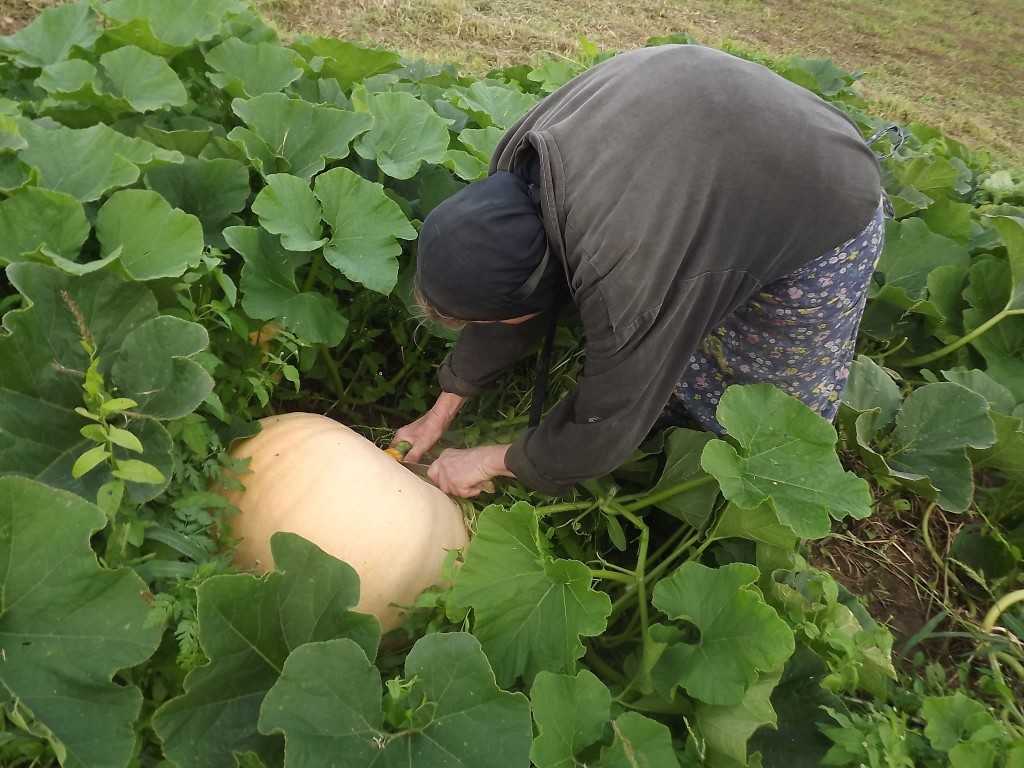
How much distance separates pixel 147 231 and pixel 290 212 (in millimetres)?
366

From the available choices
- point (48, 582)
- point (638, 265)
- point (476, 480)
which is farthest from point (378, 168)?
point (48, 582)

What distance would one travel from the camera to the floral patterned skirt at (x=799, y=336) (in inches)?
72.6

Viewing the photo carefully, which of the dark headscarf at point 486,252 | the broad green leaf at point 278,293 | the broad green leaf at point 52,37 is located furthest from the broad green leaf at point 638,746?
the broad green leaf at point 52,37

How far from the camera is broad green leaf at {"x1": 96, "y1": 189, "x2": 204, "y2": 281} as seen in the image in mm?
1640

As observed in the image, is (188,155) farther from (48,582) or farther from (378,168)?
(48,582)

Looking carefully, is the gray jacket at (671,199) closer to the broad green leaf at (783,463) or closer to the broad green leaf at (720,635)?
the broad green leaf at (783,463)

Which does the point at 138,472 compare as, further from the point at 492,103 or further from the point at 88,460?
the point at 492,103

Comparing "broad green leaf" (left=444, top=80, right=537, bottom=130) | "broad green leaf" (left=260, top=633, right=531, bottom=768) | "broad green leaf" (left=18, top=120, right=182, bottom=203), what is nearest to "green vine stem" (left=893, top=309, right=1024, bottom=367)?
"broad green leaf" (left=444, top=80, right=537, bottom=130)

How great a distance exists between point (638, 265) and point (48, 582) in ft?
3.69

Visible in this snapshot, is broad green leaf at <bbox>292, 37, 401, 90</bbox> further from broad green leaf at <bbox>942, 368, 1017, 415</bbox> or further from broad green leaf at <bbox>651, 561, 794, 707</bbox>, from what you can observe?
broad green leaf at <bbox>942, 368, 1017, 415</bbox>

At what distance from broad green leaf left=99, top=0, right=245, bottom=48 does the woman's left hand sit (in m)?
1.41

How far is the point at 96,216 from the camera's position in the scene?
1.79 m

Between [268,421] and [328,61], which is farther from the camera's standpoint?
[328,61]

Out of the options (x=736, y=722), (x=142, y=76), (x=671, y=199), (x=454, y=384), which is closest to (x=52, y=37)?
(x=142, y=76)
